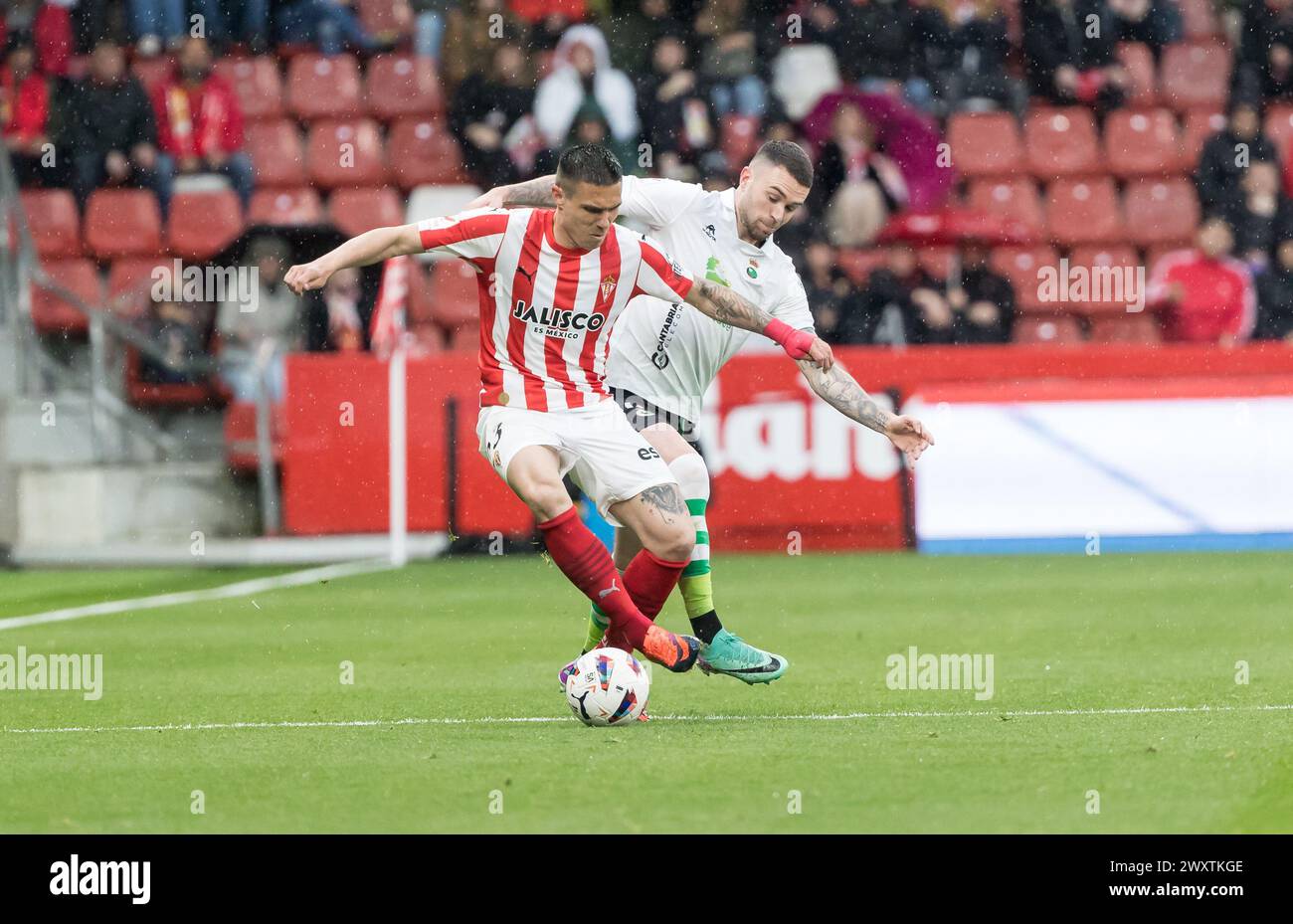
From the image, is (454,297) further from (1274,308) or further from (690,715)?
(690,715)

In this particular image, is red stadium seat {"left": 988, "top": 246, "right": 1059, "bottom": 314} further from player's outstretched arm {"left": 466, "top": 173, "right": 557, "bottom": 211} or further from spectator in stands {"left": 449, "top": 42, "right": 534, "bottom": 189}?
player's outstretched arm {"left": 466, "top": 173, "right": 557, "bottom": 211}

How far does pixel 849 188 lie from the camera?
16.9 m

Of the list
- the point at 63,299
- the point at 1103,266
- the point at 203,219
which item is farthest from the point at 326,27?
the point at 1103,266

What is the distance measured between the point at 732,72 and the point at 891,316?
122 inches

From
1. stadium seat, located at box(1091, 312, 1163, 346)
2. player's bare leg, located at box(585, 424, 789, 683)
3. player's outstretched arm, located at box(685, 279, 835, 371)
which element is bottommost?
player's bare leg, located at box(585, 424, 789, 683)

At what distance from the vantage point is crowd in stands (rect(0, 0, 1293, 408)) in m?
16.6

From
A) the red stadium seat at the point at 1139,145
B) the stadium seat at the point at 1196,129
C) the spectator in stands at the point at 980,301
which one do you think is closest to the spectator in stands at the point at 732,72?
the spectator in stands at the point at 980,301

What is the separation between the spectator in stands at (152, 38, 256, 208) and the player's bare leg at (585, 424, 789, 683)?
10490 mm

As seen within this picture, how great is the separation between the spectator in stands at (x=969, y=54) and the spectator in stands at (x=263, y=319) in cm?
619

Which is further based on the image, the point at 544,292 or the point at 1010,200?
the point at 1010,200

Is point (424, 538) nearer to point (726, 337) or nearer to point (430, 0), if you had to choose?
point (430, 0)

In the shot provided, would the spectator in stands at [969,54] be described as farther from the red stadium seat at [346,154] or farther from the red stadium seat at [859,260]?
the red stadium seat at [346,154]

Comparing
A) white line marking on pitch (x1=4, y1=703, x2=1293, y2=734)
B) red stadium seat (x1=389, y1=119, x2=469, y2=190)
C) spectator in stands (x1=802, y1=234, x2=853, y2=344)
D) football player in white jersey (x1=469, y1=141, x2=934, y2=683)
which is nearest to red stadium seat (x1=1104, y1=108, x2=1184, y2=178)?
spectator in stands (x1=802, y1=234, x2=853, y2=344)

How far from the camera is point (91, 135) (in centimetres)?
1761
